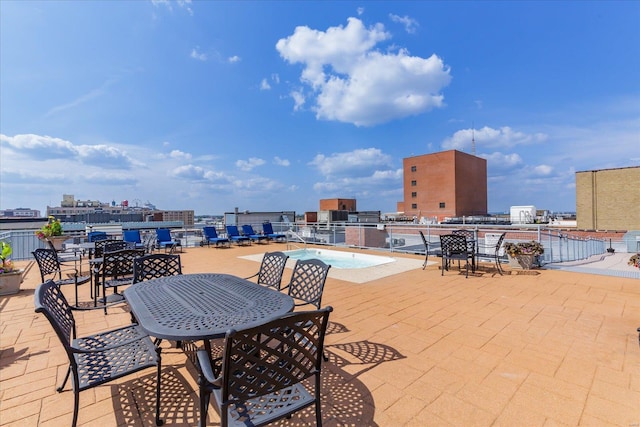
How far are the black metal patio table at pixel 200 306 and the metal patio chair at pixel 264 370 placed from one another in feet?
0.29

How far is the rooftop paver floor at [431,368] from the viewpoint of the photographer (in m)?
1.61

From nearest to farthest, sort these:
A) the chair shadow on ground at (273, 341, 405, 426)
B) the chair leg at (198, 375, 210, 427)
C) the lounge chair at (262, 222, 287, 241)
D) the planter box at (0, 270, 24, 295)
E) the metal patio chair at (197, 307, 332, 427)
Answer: the metal patio chair at (197, 307, 332, 427) < the chair leg at (198, 375, 210, 427) < the chair shadow on ground at (273, 341, 405, 426) < the planter box at (0, 270, 24, 295) < the lounge chair at (262, 222, 287, 241)

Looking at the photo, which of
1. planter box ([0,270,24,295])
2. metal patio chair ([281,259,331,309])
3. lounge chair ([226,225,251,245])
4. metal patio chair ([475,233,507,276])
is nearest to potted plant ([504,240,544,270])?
metal patio chair ([475,233,507,276])

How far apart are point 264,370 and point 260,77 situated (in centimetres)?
1410

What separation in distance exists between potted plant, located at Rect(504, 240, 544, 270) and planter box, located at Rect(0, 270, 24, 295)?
8397 millimetres

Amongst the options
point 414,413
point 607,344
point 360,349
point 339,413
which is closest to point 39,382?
point 339,413

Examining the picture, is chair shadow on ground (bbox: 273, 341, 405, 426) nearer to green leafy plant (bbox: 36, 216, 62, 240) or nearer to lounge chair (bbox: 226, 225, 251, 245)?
green leafy plant (bbox: 36, 216, 62, 240)

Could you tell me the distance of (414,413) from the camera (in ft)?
5.26

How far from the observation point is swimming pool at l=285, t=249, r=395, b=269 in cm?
691

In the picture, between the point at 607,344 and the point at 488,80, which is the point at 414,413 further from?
the point at 488,80

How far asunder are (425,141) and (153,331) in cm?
4685

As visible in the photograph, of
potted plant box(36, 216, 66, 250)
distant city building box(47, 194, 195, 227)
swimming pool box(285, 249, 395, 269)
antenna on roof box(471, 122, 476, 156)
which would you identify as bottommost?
swimming pool box(285, 249, 395, 269)

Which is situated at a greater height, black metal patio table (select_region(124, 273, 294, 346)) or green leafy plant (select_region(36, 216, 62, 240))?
green leafy plant (select_region(36, 216, 62, 240))

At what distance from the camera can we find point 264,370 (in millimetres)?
1228
